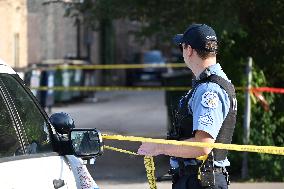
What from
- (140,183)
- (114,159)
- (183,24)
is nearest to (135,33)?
(183,24)

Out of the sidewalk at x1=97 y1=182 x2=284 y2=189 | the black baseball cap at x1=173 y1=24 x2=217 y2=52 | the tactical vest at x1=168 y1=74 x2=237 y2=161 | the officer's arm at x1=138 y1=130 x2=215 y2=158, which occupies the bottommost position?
the sidewalk at x1=97 y1=182 x2=284 y2=189

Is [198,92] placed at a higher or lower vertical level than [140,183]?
higher

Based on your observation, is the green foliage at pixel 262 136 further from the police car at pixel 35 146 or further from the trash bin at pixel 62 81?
the trash bin at pixel 62 81

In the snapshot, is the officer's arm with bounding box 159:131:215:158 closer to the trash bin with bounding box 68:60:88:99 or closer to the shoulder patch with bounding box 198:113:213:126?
the shoulder patch with bounding box 198:113:213:126

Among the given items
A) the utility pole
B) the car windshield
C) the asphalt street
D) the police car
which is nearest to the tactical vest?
the police car

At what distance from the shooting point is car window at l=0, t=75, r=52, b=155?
3902mm

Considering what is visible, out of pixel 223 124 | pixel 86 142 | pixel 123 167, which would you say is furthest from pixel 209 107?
pixel 123 167

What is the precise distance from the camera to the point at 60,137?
13.7ft

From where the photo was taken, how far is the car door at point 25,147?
3.55m

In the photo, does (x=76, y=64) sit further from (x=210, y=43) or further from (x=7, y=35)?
(x=210, y=43)

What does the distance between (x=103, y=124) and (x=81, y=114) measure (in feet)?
9.49

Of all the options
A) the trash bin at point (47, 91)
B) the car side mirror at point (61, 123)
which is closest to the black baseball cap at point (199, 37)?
the car side mirror at point (61, 123)

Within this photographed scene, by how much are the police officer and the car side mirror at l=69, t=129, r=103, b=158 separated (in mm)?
278

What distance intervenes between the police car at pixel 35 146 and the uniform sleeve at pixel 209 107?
521 millimetres
